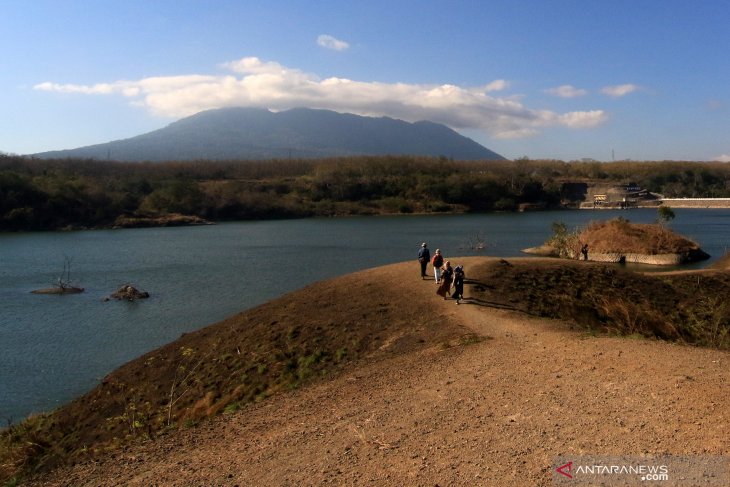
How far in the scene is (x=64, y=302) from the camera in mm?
33688

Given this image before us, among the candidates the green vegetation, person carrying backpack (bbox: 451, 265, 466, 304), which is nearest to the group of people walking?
person carrying backpack (bbox: 451, 265, 466, 304)

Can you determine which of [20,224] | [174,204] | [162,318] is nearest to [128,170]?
[174,204]

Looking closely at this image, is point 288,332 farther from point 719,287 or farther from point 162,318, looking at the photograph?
point 719,287

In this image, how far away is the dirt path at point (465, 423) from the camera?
7934 millimetres

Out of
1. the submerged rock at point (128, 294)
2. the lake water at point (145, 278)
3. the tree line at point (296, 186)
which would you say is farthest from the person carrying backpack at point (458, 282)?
the tree line at point (296, 186)

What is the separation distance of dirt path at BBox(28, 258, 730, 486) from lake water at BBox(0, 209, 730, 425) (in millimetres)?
9437

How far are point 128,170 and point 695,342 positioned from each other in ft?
510

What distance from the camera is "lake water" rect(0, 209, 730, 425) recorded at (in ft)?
69.8

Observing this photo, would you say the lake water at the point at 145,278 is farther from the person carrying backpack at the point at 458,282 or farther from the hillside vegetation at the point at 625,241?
the person carrying backpack at the point at 458,282

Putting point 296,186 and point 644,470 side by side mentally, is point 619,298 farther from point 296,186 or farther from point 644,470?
point 296,186

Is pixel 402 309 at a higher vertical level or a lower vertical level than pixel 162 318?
higher

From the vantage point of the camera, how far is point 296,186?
5315 inches

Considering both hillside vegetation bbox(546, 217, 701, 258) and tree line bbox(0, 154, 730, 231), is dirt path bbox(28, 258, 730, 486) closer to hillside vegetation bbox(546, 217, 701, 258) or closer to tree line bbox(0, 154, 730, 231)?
hillside vegetation bbox(546, 217, 701, 258)

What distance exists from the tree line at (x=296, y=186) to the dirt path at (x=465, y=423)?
9446 cm
